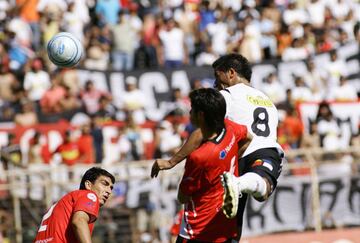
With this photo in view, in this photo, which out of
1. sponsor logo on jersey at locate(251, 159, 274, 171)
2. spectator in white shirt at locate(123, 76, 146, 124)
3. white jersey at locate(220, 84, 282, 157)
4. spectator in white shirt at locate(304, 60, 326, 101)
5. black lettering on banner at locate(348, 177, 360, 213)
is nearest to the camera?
sponsor logo on jersey at locate(251, 159, 274, 171)

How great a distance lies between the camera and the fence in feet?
59.6

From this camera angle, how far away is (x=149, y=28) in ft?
78.4

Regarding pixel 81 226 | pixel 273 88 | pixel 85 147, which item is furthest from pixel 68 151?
pixel 81 226

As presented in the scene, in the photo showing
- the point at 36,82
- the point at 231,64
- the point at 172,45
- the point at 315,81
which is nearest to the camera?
the point at 231,64

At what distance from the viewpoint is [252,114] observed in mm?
10609

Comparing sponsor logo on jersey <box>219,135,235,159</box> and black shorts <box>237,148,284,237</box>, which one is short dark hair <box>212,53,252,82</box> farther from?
sponsor logo on jersey <box>219,135,235,159</box>

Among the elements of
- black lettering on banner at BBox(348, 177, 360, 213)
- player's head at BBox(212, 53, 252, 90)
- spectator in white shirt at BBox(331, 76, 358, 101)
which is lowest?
black lettering on banner at BBox(348, 177, 360, 213)

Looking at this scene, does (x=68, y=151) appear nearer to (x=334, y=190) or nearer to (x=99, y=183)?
(x=334, y=190)

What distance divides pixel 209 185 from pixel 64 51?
125 inches

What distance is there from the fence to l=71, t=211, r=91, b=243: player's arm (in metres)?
8.02

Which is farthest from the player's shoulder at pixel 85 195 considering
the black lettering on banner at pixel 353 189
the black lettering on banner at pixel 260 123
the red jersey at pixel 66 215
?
the black lettering on banner at pixel 353 189

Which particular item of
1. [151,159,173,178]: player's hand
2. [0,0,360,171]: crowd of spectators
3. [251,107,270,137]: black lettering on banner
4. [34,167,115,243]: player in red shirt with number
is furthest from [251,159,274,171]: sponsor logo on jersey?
[0,0,360,171]: crowd of spectators

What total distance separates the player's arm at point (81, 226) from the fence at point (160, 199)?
802 cm

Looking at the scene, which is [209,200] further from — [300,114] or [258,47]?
[258,47]
